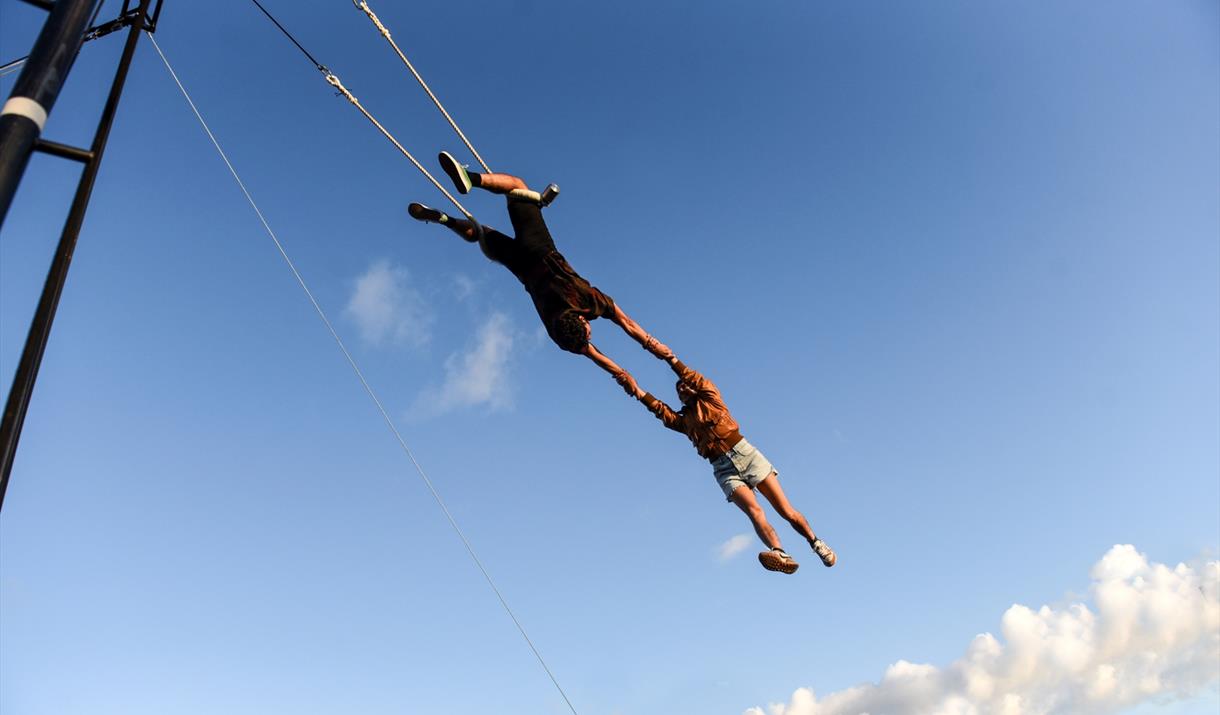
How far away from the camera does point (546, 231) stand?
745cm

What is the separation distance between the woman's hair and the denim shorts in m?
1.66

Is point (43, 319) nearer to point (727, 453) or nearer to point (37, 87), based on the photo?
point (37, 87)

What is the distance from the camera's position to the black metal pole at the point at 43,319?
283cm

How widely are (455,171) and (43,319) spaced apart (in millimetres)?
3790

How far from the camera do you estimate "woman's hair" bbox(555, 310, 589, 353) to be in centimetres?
720

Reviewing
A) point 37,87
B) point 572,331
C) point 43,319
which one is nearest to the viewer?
point 37,87

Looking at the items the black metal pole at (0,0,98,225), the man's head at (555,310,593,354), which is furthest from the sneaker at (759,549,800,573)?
the black metal pole at (0,0,98,225)

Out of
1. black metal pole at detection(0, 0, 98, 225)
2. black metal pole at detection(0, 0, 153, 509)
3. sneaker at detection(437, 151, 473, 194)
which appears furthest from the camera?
sneaker at detection(437, 151, 473, 194)

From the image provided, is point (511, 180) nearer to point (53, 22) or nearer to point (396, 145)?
point (396, 145)

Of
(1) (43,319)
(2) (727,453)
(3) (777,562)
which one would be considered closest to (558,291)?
(2) (727,453)

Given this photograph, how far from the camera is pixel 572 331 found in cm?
721

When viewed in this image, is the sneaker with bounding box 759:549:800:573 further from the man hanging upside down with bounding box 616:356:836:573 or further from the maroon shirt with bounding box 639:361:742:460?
the maroon shirt with bounding box 639:361:742:460

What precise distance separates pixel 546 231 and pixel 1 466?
5.14 m

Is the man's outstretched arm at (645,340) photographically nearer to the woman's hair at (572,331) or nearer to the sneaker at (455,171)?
the woman's hair at (572,331)
